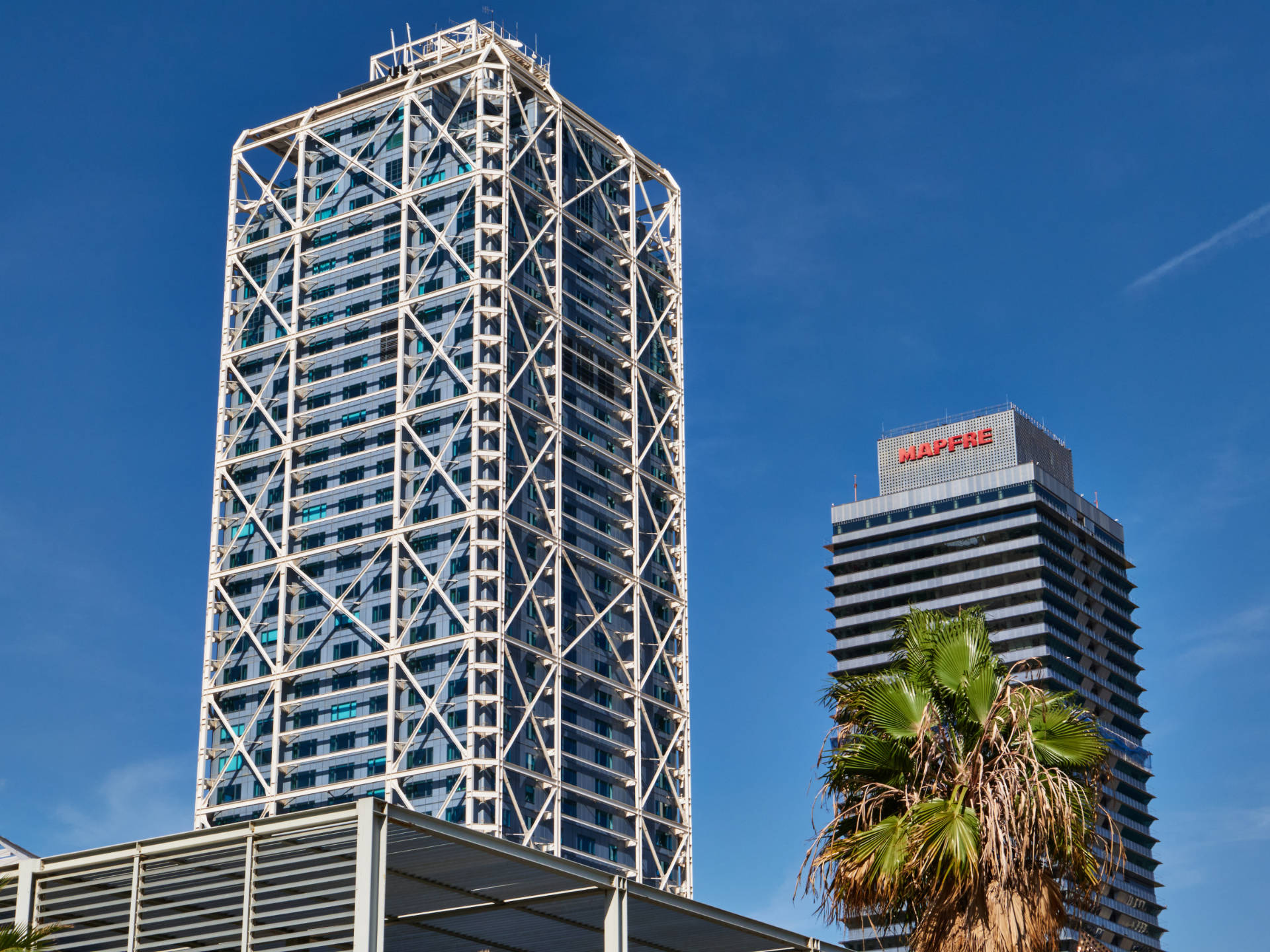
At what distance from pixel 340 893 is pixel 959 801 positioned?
1165 centimetres

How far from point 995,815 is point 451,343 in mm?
129417

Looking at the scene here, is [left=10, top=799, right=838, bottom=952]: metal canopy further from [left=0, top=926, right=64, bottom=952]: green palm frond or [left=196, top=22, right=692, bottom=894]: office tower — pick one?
[left=196, top=22, right=692, bottom=894]: office tower

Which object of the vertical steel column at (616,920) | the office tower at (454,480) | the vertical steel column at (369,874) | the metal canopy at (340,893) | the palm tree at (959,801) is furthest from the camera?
the office tower at (454,480)

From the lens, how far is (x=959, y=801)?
95.5 feet

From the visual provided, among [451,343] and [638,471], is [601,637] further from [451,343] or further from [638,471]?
[451,343]

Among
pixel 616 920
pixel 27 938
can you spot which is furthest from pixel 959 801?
pixel 27 938

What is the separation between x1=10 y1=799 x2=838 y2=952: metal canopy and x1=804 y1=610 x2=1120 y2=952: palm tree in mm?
6729

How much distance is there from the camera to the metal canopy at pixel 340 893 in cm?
3212

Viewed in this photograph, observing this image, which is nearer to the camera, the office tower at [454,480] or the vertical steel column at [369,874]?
the vertical steel column at [369,874]

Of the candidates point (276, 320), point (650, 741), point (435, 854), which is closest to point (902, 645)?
point (435, 854)

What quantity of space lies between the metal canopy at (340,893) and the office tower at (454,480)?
9796 centimetres

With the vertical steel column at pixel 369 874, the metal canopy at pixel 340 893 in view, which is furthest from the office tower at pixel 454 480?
the vertical steel column at pixel 369 874

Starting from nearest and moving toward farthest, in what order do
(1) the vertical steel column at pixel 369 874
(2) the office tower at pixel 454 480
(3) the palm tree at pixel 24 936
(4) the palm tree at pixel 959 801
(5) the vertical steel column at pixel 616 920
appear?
1. (4) the palm tree at pixel 959 801
2. (1) the vertical steel column at pixel 369 874
3. (3) the palm tree at pixel 24 936
4. (5) the vertical steel column at pixel 616 920
5. (2) the office tower at pixel 454 480

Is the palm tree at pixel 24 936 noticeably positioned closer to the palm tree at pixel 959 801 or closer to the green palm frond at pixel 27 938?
the green palm frond at pixel 27 938
